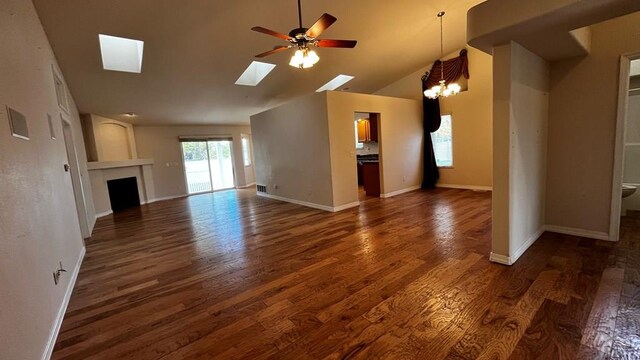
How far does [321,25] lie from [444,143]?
5.69m

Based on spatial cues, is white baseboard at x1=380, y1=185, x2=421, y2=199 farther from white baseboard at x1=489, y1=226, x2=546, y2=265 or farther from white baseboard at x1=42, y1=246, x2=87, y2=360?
white baseboard at x1=42, y1=246, x2=87, y2=360

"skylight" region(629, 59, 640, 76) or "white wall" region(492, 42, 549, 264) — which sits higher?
"skylight" region(629, 59, 640, 76)

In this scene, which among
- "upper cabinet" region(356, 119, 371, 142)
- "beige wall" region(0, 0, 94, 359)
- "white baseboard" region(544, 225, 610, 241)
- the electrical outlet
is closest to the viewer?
"beige wall" region(0, 0, 94, 359)

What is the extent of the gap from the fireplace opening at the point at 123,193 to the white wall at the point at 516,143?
28.3 feet

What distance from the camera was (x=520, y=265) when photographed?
2672mm

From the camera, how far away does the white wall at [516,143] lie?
2566 millimetres

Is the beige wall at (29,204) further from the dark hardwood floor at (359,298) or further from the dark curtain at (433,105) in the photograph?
the dark curtain at (433,105)

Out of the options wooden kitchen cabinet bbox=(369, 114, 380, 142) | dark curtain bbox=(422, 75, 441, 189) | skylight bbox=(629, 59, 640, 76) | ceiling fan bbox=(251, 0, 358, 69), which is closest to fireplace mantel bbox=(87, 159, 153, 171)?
ceiling fan bbox=(251, 0, 358, 69)

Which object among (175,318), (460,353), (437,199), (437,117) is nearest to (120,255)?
(175,318)

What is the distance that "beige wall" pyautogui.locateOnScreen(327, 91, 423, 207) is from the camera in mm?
5383

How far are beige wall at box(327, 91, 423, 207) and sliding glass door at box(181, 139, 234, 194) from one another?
20.0 ft

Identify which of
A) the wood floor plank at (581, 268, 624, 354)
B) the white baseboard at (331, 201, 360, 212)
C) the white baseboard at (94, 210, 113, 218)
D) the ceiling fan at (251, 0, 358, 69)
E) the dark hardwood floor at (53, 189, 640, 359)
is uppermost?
the ceiling fan at (251, 0, 358, 69)

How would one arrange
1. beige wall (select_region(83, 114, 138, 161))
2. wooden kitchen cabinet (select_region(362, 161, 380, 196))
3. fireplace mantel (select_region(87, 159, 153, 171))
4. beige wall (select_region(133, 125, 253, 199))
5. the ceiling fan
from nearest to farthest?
the ceiling fan
fireplace mantel (select_region(87, 159, 153, 171))
wooden kitchen cabinet (select_region(362, 161, 380, 196))
beige wall (select_region(83, 114, 138, 161))
beige wall (select_region(133, 125, 253, 199))

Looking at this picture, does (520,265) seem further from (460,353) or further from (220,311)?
(220,311)
